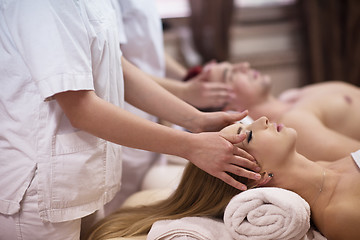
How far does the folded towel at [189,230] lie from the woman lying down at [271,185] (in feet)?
0.23

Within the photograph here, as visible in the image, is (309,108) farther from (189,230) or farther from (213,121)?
(189,230)

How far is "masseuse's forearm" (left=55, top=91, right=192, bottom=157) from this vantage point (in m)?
1.07

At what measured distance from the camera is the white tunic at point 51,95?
1016 millimetres

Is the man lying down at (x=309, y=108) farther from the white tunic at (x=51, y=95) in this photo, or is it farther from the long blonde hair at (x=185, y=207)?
the white tunic at (x=51, y=95)

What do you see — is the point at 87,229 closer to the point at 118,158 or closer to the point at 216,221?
the point at 118,158

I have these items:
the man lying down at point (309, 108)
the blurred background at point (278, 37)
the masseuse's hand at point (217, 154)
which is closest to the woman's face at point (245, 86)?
the man lying down at point (309, 108)

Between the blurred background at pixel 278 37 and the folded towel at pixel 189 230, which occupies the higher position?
the blurred background at pixel 278 37

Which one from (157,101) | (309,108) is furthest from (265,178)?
(309,108)

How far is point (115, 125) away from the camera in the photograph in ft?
3.59

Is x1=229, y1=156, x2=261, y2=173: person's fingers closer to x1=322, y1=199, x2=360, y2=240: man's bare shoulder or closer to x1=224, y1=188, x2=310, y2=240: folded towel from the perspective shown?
x1=224, y1=188, x2=310, y2=240: folded towel

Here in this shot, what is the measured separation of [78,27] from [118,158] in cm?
45

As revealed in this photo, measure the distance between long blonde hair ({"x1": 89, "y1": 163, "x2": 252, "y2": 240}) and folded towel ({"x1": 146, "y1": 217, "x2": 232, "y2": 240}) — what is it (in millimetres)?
71

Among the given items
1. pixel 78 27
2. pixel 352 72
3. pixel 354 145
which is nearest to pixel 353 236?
pixel 354 145

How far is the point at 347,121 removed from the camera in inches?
82.4
